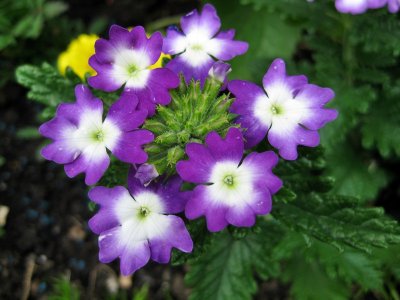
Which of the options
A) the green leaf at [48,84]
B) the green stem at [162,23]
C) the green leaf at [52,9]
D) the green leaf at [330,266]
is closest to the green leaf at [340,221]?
the green leaf at [330,266]

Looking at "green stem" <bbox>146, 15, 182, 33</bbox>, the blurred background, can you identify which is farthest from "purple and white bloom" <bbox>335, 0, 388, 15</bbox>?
"green stem" <bbox>146, 15, 182, 33</bbox>

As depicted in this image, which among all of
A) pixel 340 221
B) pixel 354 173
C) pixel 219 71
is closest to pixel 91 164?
pixel 219 71

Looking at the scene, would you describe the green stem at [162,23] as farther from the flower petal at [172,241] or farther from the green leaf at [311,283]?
the flower petal at [172,241]

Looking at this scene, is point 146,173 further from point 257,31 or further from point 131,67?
point 257,31

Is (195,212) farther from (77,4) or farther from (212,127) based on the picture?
(77,4)

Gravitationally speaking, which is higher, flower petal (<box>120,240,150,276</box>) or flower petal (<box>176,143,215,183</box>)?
flower petal (<box>176,143,215,183</box>)

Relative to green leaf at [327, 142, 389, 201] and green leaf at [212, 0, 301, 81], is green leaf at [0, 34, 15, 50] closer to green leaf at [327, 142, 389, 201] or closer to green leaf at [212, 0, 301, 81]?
green leaf at [212, 0, 301, 81]

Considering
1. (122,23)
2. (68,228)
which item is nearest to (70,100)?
(68,228)
